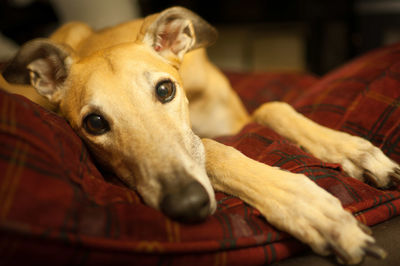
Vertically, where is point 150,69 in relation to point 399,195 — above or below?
above

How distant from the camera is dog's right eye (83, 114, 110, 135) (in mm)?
1581

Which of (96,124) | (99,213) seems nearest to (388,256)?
(99,213)

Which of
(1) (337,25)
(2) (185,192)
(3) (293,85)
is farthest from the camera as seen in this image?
(1) (337,25)

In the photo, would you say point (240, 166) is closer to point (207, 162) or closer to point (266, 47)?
point (207, 162)

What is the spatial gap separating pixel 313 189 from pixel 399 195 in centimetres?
47

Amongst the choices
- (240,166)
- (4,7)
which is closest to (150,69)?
(240,166)

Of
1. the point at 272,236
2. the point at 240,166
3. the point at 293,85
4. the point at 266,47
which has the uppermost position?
the point at 240,166

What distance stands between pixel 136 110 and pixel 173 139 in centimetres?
23

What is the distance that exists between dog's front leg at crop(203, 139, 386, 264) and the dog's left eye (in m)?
0.46

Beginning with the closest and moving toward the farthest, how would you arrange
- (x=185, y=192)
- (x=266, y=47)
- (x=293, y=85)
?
1. (x=185, y=192)
2. (x=293, y=85)
3. (x=266, y=47)

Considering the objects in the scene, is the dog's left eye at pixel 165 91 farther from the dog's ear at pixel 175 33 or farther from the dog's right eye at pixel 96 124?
the dog's ear at pixel 175 33

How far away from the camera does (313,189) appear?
1307mm

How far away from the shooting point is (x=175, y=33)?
7.20 ft

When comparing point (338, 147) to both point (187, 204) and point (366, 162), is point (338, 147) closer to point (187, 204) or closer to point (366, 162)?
point (366, 162)
